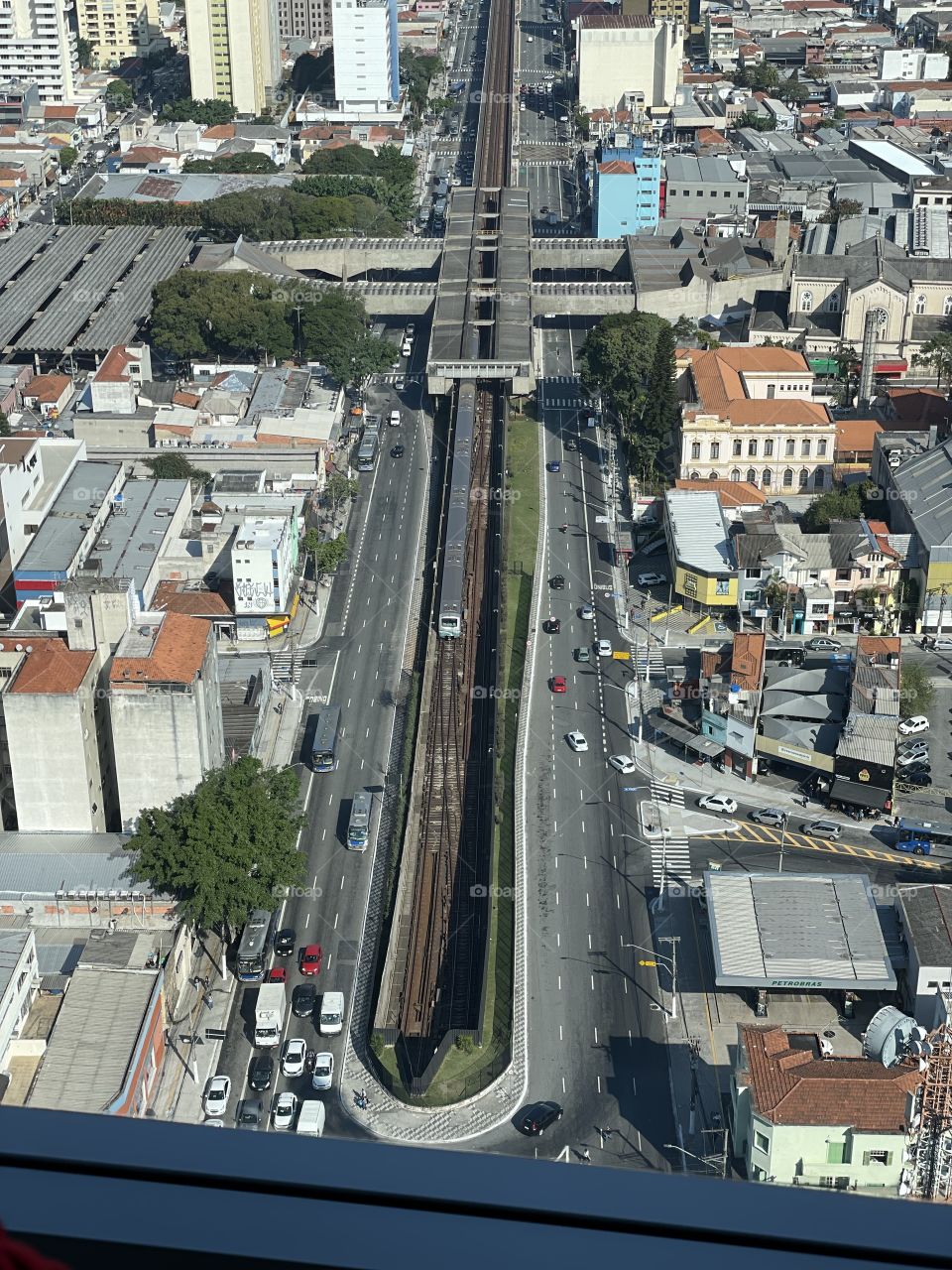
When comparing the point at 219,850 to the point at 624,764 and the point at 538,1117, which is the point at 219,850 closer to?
the point at 538,1117

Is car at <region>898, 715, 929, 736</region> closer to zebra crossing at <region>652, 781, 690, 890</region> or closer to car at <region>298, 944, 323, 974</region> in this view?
zebra crossing at <region>652, 781, 690, 890</region>

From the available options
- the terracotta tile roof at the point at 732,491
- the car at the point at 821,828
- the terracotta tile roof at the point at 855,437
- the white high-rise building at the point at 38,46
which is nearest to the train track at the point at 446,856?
the car at the point at 821,828

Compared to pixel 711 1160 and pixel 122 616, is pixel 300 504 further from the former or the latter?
pixel 711 1160

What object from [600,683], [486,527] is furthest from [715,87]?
[600,683]

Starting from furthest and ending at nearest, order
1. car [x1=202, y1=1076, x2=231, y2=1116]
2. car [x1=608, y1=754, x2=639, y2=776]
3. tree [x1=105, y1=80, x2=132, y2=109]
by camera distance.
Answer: tree [x1=105, y1=80, x2=132, y2=109]
car [x1=608, y1=754, x2=639, y2=776]
car [x1=202, y1=1076, x2=231, y2=1116]

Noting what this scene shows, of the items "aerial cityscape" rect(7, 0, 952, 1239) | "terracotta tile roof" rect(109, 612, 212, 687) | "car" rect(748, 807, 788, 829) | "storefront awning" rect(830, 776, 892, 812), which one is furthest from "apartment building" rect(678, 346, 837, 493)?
"terracotta tile roof" rect(109, 612, 212, 687)

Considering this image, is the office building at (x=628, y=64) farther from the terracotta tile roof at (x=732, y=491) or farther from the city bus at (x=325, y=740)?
the city bus at (x=325, y=740)
